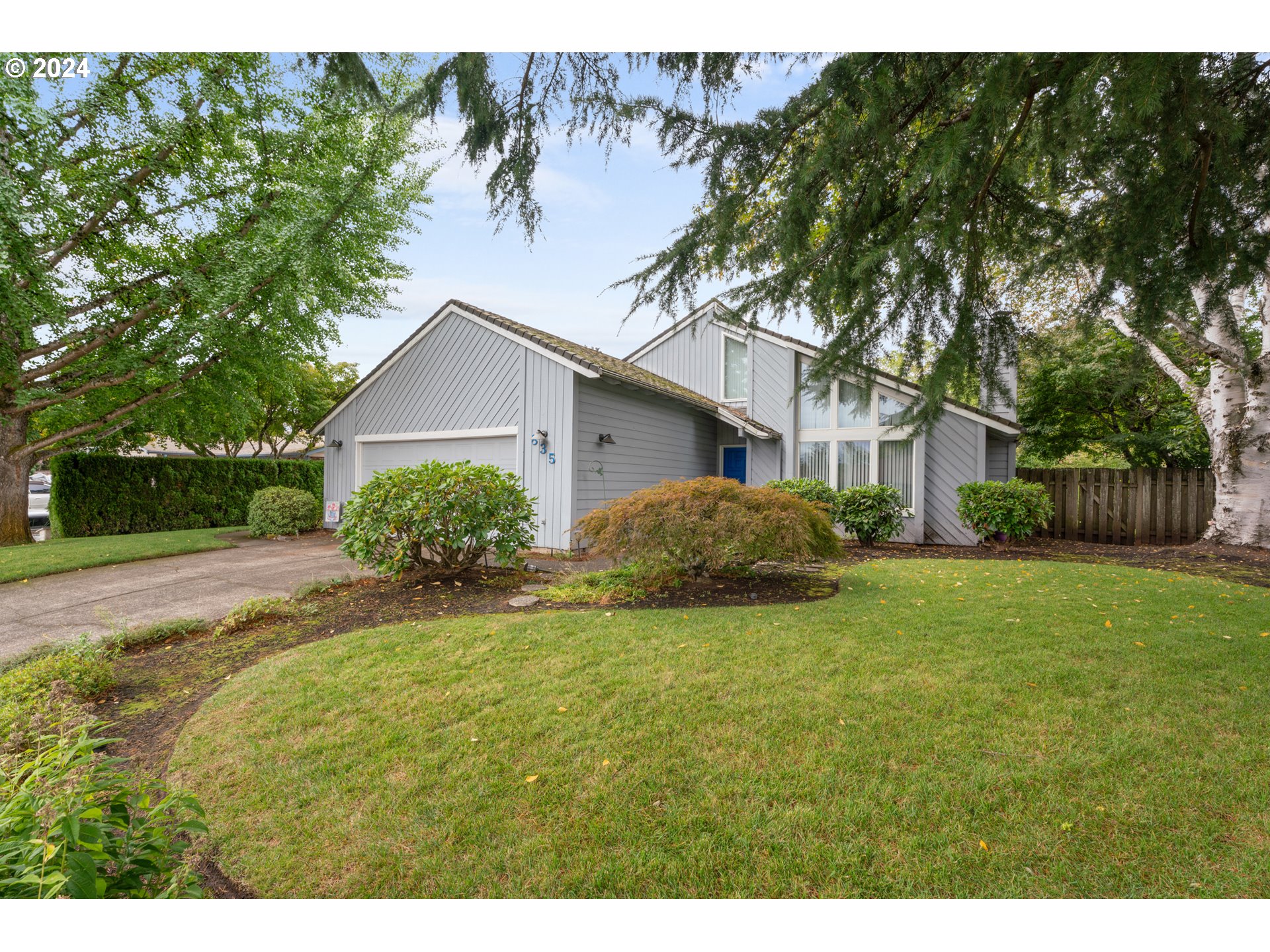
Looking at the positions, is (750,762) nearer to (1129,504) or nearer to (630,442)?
(630,442)

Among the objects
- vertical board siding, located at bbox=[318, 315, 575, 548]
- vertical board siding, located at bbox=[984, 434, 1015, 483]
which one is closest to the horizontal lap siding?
vertical board siding, located at bbox=[318, 315, 575, 548]

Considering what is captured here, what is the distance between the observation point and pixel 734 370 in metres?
13.8

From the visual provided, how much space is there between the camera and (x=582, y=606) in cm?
557

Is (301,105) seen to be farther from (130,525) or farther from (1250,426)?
(1250,426)

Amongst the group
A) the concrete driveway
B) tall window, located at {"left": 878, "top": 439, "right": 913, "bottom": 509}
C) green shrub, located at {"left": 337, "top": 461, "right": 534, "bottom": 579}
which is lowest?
the concrete driveway

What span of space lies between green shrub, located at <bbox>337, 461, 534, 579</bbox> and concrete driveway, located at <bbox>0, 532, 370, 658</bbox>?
4.23 feet

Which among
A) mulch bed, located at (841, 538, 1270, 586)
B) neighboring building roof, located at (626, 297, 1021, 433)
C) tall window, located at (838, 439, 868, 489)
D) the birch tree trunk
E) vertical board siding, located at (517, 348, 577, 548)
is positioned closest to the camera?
neighboring building roof, located at (626, 297, 1021, 433)

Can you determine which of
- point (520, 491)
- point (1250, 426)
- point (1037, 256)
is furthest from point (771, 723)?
point (1250, 426)

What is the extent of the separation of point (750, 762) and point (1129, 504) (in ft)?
42.1

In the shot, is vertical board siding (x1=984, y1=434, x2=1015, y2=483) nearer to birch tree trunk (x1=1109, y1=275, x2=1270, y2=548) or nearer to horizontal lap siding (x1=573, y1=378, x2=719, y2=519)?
birch tree trunk (x1=1109, y1=275, x2=1270, y2=548)

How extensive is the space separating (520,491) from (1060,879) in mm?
6157

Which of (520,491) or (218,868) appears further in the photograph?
(520,491)

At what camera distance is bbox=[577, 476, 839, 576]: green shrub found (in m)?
5.89

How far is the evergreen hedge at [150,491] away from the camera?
40.7ft
